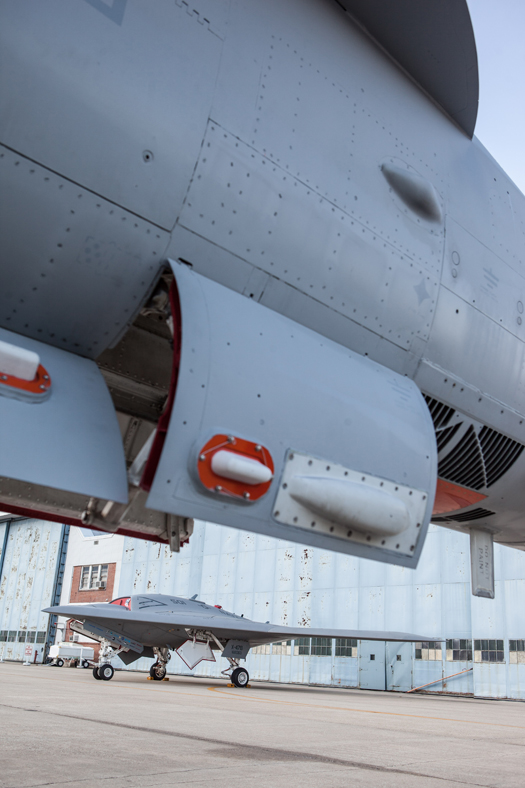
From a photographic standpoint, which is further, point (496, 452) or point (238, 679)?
point (238, 679)

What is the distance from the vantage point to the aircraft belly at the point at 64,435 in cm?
236

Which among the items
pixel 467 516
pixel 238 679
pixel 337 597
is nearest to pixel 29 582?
pixel 337 597

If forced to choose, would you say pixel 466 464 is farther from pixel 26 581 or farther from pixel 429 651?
pixel 26 581

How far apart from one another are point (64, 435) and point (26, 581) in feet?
125

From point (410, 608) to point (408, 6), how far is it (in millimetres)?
21593

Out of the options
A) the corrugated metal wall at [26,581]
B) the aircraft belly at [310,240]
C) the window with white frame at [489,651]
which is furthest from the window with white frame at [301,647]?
the aircraft belly at [310,240]

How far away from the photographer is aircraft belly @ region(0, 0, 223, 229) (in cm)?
239

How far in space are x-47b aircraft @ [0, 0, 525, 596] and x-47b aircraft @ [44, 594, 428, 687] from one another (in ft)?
48.3

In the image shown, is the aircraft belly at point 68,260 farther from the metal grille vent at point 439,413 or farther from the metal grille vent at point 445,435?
the metal grille vent at point 445,435

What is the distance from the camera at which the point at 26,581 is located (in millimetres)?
36562

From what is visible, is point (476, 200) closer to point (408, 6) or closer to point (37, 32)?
point (408, 6)

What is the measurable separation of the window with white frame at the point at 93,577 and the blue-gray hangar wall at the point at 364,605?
2.86 m

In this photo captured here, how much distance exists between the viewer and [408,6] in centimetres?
370

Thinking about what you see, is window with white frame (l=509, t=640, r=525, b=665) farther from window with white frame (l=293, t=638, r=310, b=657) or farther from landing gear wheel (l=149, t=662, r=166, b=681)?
landing gear wheel (l=149, t=662, r=166, b=681)
